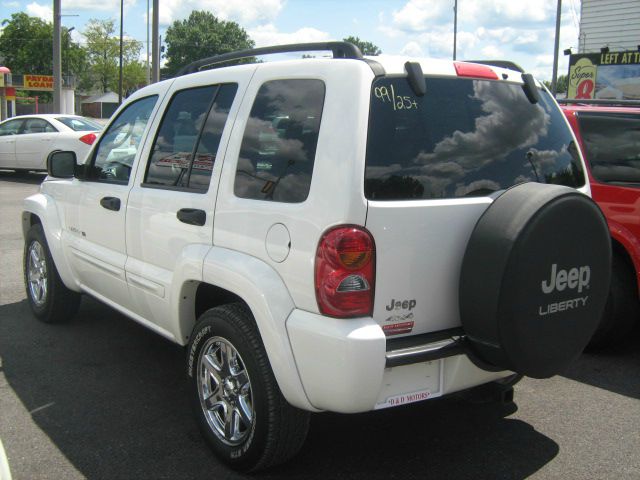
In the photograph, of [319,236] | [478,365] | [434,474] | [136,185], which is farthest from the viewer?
[136,185]

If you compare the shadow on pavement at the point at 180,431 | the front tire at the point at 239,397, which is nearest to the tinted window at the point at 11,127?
the shadow on pavement at the point at 180,431

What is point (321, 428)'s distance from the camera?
3705 millimetres

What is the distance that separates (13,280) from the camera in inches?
269

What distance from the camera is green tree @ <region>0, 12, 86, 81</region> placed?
75.1 metres

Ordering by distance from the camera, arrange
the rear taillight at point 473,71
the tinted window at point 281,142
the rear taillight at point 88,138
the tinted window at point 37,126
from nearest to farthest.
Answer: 1. the tinted window at point 281,142
2. the rear taillight at point 473,71
3. the rear taillight at point 88,138
4. the tinted window at point 37,126

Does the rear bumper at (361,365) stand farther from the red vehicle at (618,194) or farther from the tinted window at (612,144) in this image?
the tinted window at (612,144)

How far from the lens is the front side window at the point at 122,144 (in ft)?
13.9

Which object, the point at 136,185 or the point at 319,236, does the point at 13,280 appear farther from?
the point at 319,236

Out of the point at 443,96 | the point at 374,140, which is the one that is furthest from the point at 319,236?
the point at 443,96

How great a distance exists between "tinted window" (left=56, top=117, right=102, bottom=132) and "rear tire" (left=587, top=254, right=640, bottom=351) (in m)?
12.4

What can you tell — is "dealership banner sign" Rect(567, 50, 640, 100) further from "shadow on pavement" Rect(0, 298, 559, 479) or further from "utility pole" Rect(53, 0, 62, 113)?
"shadow on pavement" Rect(0, 298, 559, 479)

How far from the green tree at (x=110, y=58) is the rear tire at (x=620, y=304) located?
267 ft

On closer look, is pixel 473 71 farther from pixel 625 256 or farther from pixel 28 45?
pixel 28 45

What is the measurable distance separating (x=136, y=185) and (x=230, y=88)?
0.99m
